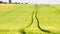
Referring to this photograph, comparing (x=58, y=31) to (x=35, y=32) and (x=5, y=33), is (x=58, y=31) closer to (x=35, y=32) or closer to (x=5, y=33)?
(x=35, y=32)

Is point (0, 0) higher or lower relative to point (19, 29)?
lower

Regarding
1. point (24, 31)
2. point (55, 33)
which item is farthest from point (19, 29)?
point (55, 33)

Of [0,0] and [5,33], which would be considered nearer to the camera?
[5,33]

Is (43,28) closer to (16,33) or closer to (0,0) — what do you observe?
(16,33)

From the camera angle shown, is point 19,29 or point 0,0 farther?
point 0,0

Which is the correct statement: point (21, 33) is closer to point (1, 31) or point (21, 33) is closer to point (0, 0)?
point (1, 31)

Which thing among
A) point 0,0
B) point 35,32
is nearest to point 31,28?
point 35,32

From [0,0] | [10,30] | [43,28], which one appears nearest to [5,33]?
[10,30]

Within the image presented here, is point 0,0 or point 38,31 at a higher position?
point 38,31
